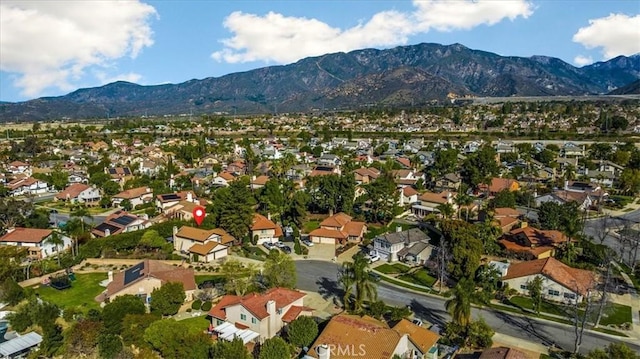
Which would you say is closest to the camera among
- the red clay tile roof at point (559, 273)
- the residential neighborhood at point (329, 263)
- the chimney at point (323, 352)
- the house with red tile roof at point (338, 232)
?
the chimney at point (323, 352)

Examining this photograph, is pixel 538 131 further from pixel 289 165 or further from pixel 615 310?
pixel 615 310

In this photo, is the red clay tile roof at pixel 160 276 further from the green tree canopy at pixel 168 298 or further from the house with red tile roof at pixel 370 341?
the house with red tile roof at pixel 370 341

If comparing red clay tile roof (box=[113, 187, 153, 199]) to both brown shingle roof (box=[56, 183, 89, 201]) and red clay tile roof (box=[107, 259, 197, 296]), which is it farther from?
red clay tile roof (box=[107, 259, 197, 296])

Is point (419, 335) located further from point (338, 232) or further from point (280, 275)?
point (338, 232)

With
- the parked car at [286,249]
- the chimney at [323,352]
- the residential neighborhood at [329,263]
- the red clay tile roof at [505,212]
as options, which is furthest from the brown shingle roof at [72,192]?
the chimney at [323,352]

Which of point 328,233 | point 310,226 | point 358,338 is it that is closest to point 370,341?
point 358,338

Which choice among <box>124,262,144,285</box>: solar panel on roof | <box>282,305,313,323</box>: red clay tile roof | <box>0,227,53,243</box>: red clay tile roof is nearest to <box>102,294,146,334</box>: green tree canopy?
<box>124,262,144,285</box>: solar panel on roof
